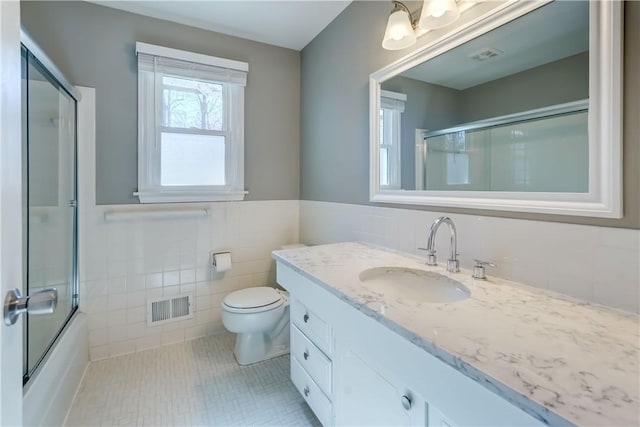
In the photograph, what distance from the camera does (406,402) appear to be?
0.86m

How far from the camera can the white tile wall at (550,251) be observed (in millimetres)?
874

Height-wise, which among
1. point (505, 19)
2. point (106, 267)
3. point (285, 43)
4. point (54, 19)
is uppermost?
point (285, 43)

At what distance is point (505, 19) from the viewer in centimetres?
113

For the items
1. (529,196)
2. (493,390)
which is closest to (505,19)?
(529,196)

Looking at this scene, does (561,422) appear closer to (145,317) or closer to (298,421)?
(298,421)

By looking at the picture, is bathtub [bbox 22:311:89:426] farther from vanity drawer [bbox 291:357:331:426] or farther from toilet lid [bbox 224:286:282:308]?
vanity drawer [bbox 291:357:331:426]

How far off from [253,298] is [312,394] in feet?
2.57

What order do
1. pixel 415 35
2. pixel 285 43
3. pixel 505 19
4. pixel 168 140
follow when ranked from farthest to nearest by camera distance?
pixel 285 43
pixel 168 140
pixel 415 35
pixel 505 19

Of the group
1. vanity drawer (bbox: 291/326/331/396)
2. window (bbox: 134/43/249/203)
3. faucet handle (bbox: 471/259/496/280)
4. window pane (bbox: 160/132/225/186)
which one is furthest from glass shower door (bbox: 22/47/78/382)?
faucet handle (bbox: 471/259/496/280)

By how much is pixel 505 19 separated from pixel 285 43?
191cm

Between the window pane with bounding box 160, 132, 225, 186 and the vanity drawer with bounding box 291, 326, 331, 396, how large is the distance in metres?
1.42

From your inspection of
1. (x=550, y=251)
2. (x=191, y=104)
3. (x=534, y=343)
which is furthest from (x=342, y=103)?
(x=534, y=343)

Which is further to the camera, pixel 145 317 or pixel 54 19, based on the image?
pixel 145 317

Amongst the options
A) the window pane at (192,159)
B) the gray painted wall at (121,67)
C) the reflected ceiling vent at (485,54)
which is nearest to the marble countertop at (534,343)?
the reflected ceiling vent at (485,54)
